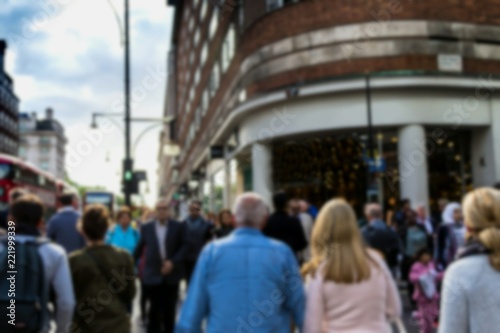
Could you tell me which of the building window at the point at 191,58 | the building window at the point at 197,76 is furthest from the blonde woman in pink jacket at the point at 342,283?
the building window at the point at 191,58

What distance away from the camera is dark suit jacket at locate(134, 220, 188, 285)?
8414mm

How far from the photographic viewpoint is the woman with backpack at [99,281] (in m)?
5.01

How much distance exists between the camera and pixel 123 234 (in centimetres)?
1145

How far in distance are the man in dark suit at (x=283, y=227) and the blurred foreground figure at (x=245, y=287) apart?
14.2ft

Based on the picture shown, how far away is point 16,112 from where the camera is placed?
99.4m

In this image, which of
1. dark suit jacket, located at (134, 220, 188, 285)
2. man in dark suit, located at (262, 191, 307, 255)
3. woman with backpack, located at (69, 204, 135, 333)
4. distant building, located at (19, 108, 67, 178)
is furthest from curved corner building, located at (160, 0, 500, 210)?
distant building, located at (19, 108, 67, 178)

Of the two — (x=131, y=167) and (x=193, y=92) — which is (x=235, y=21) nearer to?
Answer: (x=131, y=167)

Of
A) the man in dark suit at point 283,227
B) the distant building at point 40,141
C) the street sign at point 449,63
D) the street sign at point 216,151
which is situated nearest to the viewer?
the man in dark suit at point 283,227

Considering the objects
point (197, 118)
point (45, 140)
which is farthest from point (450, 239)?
point (45, 140)

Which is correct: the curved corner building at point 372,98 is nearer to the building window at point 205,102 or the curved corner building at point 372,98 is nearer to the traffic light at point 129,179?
the traffic light at point 129,179

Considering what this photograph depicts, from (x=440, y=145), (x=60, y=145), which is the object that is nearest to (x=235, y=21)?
(x=440, y=145)

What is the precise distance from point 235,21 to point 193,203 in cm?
1891

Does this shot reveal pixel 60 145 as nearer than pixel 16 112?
No

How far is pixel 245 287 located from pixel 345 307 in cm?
63
